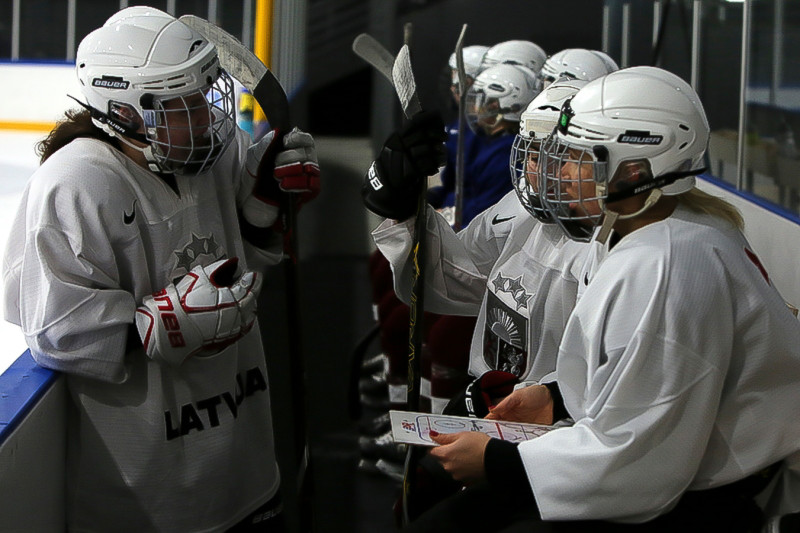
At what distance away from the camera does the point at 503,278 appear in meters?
1.80

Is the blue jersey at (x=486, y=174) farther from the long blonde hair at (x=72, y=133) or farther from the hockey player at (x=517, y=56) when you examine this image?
the long blonde hair at (x=72, y=133)

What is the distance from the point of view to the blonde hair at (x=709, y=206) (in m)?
1.37

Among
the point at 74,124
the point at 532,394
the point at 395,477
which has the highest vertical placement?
the point at 74,124

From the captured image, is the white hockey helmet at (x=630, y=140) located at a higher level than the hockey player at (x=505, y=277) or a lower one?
higher

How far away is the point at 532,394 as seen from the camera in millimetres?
1570

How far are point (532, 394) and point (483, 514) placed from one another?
236mm

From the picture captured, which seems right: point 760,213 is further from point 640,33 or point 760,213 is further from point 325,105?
point 325,105

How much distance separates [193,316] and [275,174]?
1.26ft

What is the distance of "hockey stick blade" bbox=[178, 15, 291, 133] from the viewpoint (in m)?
1.97

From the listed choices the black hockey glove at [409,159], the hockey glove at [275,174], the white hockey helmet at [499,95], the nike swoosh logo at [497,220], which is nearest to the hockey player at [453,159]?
the white hockey helmet at [499,95]

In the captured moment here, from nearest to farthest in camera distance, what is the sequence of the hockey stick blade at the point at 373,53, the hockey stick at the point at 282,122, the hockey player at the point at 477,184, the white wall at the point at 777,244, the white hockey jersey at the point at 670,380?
the white hockey jersey at the point at 670,380 → the hockey stick blade at the point at 373,53 → the hockey stick at the point at 282,122 → the white wall at the point at 777,244 → the hockey player at the point at 477,184

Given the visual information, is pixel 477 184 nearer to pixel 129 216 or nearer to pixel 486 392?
pixel 486 392

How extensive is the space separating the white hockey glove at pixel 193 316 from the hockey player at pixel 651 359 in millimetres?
458

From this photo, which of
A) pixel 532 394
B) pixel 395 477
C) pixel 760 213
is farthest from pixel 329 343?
pixel 532 394
